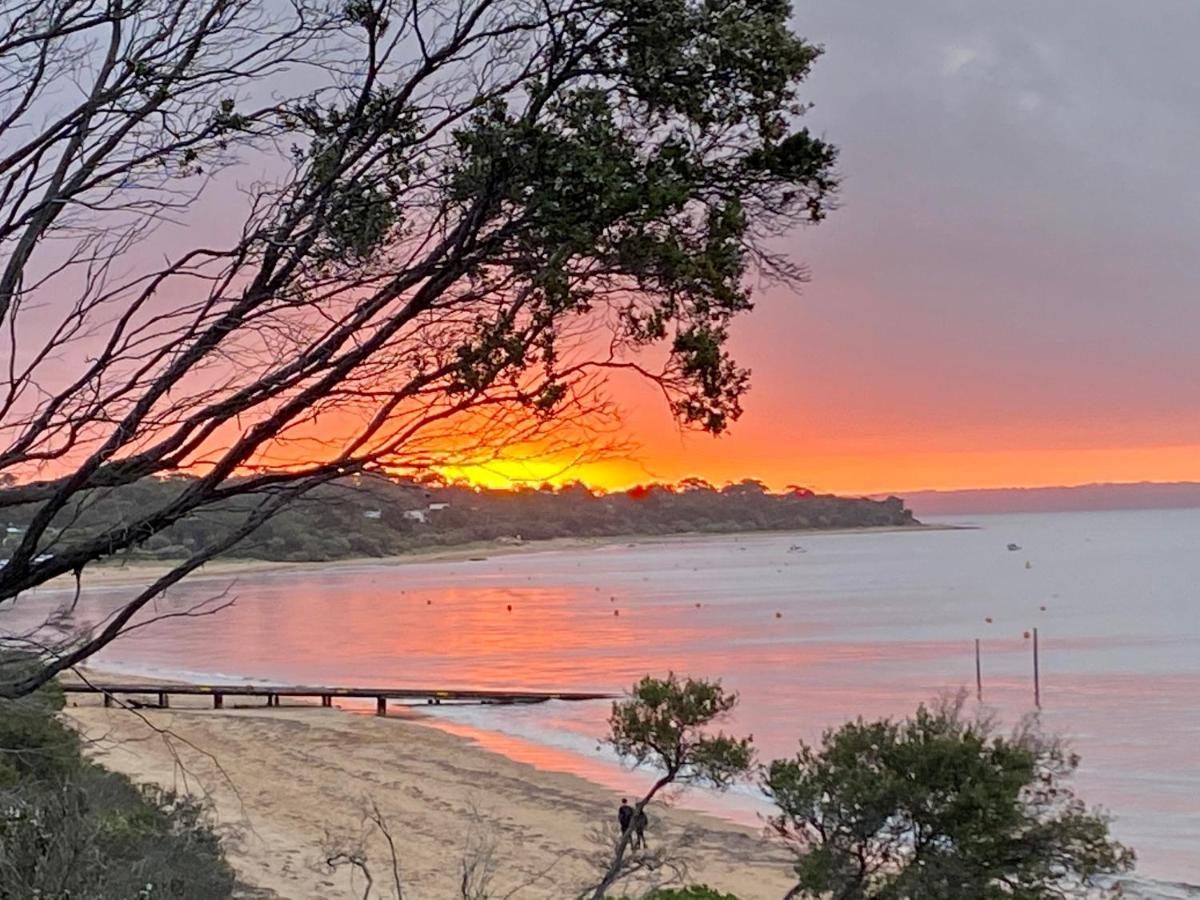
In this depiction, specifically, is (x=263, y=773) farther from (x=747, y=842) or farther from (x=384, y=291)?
(x=384, y=291)

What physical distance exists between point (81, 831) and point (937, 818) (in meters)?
6.41

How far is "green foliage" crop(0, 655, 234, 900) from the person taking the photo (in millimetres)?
5941

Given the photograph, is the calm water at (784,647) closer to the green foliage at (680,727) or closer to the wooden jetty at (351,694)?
the wooden jetty at (351,694)

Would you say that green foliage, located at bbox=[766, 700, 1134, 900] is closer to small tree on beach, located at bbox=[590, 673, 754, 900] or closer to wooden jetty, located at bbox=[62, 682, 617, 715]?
small tree on beach, located at bbox=[590, 673, 754, 900]

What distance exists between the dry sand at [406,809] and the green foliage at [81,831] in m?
0.58

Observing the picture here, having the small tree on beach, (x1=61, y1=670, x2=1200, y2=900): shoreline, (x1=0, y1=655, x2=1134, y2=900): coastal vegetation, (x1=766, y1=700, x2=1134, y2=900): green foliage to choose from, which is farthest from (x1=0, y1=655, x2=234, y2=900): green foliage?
(x1=766, y1=700, x2=1134, y2=900): green foliage

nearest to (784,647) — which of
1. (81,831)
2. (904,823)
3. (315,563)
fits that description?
(904,823)

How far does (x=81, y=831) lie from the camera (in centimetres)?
619

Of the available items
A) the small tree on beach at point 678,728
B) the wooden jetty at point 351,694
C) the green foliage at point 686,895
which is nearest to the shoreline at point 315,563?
the wooden jetty at point 351,694

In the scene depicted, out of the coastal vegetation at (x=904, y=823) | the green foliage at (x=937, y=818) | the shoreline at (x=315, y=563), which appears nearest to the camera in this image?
the coastal vegetation at (x=904, y=823)

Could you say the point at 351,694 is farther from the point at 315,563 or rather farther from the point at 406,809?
the point at 315,563

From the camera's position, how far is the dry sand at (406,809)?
1630 centimetres

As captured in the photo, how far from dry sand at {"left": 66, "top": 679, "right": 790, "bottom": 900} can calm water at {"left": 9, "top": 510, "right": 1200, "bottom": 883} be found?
80.1 inches

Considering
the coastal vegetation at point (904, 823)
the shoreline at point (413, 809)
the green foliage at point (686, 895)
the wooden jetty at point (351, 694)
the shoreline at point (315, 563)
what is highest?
the coastal vegetation at point (904, 823)
